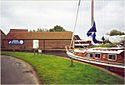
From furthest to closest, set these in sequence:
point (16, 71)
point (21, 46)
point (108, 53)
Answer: point (21, 46), point (108, 53), point (16, 71)

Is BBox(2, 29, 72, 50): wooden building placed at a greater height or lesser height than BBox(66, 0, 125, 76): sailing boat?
greater

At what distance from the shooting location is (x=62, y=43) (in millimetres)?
53969

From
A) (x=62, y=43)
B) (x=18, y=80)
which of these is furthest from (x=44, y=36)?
(x=18, y=80)

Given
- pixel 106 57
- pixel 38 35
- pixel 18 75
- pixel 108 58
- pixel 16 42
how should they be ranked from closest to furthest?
pixel 18 75, pixel 108 58, pixel 106 57, pixel 16 42, pixel 38 35

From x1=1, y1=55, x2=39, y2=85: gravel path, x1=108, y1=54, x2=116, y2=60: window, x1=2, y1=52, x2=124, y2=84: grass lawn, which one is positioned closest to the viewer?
x1=1, y1=55, x2=39, y2=85: gravel path

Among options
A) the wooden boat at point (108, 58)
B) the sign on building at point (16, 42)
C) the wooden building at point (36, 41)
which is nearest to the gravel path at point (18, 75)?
the wooden boat at point (108, 58)

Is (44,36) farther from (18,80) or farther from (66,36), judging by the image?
(18,80)

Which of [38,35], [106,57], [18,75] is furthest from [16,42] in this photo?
[18,75]

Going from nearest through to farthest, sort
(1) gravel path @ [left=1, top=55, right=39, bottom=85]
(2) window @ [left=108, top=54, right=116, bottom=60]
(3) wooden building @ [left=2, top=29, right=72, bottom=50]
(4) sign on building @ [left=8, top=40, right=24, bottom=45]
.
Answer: (1) gravel path @ [left=1, top=55, right=39, bottom=85], (2) window @ [left=108, top=54, right=116, bottom=60], (3) wooden building @ [left=2, top=29, right=72, bottom=50], (4) sign on building @ [left=8, top=40, right=24, bottom=45]

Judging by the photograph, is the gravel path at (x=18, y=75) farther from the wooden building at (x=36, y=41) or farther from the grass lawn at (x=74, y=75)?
the wooden building at (x=36, y=41)

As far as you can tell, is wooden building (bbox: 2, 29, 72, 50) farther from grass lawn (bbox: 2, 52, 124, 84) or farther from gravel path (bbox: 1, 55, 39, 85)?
grass lawn (bbox: 2, 52, 124, 84)

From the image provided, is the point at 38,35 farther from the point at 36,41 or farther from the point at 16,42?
the point at 16,42

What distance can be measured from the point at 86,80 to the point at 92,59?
26.3ft

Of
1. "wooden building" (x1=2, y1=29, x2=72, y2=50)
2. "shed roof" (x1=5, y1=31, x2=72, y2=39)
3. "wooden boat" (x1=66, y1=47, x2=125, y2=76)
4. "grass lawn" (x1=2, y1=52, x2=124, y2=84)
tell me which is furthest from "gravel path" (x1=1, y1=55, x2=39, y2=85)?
"shed roof" (x1=5, y1=31, x2=72, y2=39)
